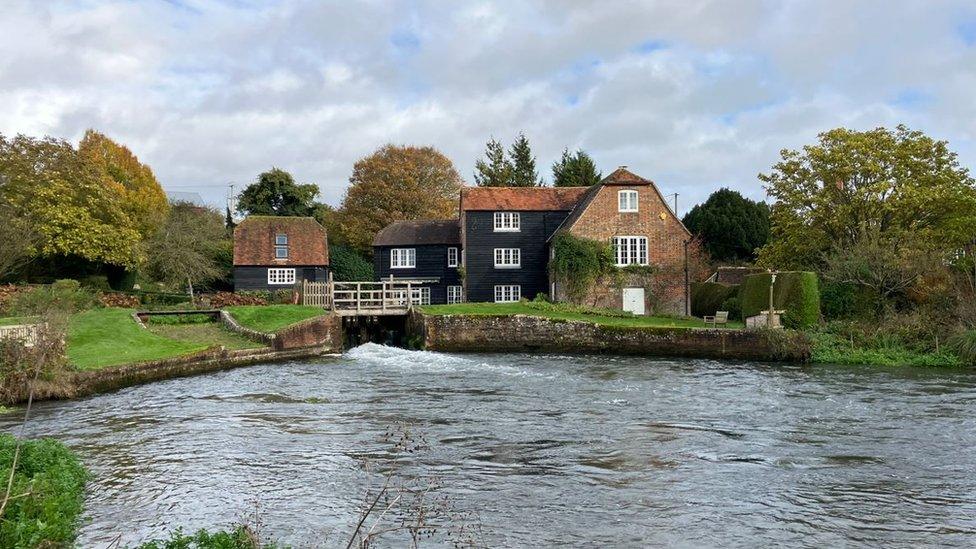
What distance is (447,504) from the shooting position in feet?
34.8

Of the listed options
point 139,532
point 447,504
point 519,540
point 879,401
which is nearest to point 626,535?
point 519,540

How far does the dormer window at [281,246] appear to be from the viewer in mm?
53656

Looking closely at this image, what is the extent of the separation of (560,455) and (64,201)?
1396 inches

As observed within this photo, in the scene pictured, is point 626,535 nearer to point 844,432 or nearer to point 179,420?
point 844,432

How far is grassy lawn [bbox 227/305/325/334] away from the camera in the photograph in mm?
31908

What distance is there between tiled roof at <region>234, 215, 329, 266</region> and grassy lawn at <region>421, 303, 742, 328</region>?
66.6ft

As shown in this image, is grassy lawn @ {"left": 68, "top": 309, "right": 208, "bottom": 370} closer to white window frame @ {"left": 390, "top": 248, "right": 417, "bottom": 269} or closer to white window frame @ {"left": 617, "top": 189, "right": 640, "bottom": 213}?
white window frame @ {"left": 390, "top": 248, "right": 417, "bottom": 269}

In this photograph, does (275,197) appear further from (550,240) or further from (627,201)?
(627,201)

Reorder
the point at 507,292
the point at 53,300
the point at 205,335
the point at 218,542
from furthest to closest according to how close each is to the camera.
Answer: the point at 507,292 → the point at 205,335 → the point at 53,300 → the point at 218,542

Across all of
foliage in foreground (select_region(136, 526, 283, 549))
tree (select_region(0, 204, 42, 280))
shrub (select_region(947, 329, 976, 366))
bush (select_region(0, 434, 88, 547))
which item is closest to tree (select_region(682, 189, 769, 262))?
shrub (select_region(947, 329, 976, 366))

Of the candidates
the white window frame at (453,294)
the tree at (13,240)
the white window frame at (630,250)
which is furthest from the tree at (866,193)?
the tree at (13,240)

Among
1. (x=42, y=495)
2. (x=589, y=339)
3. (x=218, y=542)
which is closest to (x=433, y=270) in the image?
(x=589, y=339)

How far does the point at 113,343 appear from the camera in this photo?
25.7m

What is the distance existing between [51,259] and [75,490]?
117ft
